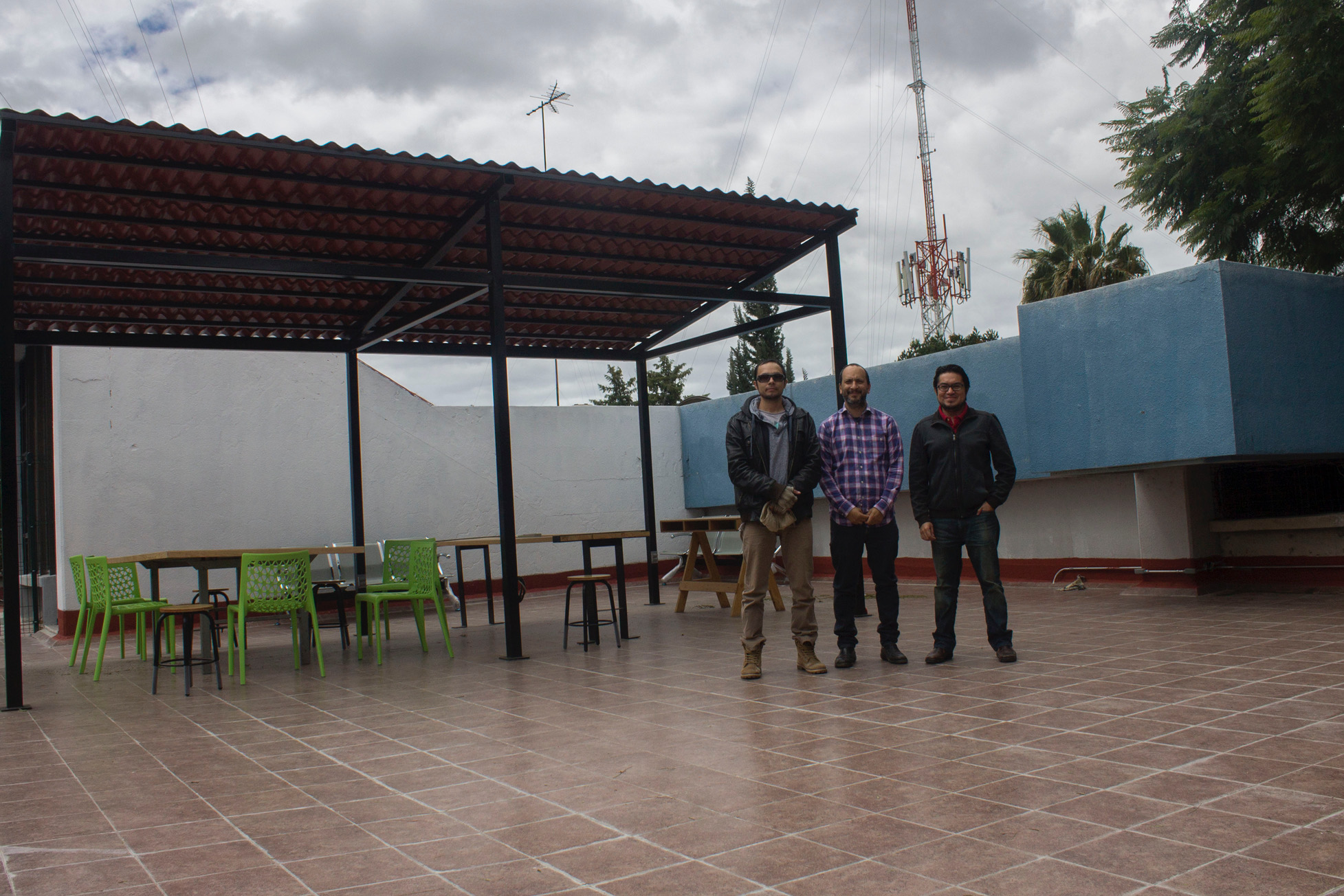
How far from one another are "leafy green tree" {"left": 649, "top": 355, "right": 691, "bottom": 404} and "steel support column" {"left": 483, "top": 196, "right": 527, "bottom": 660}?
35082mm

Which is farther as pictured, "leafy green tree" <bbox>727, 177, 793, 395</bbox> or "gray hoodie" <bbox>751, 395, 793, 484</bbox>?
"leafy green tree" <bbox>727, 177, 793, 395</bbox>

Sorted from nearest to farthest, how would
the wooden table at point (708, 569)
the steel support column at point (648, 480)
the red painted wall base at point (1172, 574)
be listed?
the red painted wall base at point (1172, 574) < the wooden table at point (708, 569) < the steel support column at point (648, 480)

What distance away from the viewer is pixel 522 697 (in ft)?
18.8

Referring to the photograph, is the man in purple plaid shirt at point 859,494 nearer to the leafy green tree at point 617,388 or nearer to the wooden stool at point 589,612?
the wooden stool at point 589,612

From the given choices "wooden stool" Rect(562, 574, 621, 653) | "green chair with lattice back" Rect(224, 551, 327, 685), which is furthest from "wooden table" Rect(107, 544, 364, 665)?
"wooden stool" Rect(562, 574, 621, 653)

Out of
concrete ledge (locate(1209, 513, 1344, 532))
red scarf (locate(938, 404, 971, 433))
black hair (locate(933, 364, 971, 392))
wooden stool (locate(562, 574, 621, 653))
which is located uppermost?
black hair (locate(933, 364, 971, 392))

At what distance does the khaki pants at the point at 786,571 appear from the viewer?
580 centimetres

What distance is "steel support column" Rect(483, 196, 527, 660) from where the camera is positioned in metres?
7.39

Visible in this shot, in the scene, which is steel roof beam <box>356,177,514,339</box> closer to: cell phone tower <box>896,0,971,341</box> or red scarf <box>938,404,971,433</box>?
red scarf <box>938,404,971,433</box>

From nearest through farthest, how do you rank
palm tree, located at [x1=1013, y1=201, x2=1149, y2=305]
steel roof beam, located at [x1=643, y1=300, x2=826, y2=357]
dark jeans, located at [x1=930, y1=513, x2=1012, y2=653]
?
1. dark jeans, located at [x1=930, y1=513, x2=1012, y2=653]
2. steel roof beam, located at [x1=643, y1=300, x2=826, y2=357]
3. palm tree, located at [x1=1013, y1=201, x2=1149, y2=305]

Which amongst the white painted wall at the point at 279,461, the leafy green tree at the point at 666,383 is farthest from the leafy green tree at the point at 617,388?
the white painted wall at the point at 279,461

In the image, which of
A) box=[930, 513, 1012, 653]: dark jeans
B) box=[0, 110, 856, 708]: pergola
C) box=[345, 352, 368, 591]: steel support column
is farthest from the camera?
box=[345, 352, 368, 591]: steel support column

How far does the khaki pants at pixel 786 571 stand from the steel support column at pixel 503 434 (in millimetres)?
2162

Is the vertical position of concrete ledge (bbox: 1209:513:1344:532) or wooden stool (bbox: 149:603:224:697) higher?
concrete ledge (bbox: 1209:513:1344:532)
